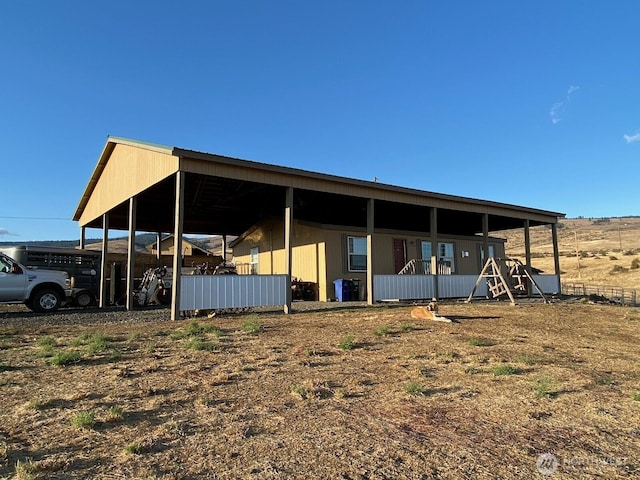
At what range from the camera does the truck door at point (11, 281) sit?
40.7ft

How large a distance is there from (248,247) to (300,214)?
3.37 m

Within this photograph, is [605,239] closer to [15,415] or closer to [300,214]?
[300,214]

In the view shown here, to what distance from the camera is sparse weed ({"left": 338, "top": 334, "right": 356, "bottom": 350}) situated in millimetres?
7324

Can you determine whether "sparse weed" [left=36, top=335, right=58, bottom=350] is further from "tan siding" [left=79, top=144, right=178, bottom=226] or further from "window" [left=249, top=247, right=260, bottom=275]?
"window" [left=249, top=247, right=260, bottom=275]

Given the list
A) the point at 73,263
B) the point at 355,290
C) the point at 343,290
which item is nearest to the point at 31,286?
the point at 73,263

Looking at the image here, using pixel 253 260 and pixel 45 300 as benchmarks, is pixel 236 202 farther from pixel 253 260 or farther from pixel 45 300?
pixel 45 300

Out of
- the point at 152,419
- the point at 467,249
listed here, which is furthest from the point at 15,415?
the point at 467,249

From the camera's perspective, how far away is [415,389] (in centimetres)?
505

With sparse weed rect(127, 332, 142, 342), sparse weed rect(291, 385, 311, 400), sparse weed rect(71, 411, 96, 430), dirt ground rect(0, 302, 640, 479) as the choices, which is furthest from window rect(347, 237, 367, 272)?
sparse weed rect(71, 411, 96, 430)

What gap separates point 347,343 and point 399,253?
1222 cm

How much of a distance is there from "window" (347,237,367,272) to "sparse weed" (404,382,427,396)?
40.3 ft

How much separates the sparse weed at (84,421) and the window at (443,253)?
17.3 m

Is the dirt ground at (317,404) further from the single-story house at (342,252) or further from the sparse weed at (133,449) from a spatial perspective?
the single-story house at (342,252)

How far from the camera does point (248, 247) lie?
2147 centimetres
